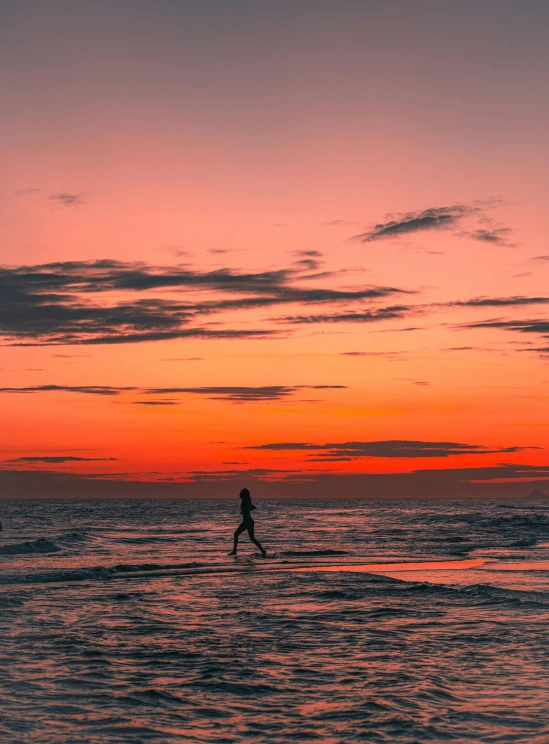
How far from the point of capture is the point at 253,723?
23.7 feet

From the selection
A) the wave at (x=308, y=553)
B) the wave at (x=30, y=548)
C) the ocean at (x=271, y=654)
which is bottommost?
the wave at (x=308, y=553)

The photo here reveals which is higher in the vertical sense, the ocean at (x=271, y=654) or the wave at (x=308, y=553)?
the ocean at (x=271, y=654)

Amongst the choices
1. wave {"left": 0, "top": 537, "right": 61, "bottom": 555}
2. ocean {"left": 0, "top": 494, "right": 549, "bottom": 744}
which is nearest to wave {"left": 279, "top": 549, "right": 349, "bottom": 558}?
ocean {"left": 0, "top": 494, "right": 549, "bottom": 744}

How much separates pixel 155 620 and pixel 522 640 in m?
5.57

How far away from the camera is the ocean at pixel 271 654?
283 inches

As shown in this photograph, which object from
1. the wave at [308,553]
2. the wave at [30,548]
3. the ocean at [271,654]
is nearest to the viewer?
the ocean at [271,654]

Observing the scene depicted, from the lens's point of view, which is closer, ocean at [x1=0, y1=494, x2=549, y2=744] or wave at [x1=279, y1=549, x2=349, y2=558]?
ocean at [x1=0, y1=494, x2=549, y2=744]

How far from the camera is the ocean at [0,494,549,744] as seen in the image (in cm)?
719

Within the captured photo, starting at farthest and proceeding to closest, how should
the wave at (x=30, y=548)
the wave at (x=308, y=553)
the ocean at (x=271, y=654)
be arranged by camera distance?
the wave at (x=30, y=548) → the wave at (x=308, y=553) → the ocean at (x=271, y=654)

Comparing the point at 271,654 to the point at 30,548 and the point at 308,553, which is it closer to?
the point at 308,553

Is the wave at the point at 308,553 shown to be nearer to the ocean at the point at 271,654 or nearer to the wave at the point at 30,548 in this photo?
the ocean at the point at 271,654

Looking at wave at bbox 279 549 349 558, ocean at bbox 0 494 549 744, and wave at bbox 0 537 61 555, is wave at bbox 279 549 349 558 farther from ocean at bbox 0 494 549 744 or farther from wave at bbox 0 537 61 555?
wave at bbox 0 537 61 555

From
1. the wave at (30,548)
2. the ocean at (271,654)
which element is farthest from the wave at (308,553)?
the wave at (30,548)

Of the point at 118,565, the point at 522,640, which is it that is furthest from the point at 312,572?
the point at 522,640
